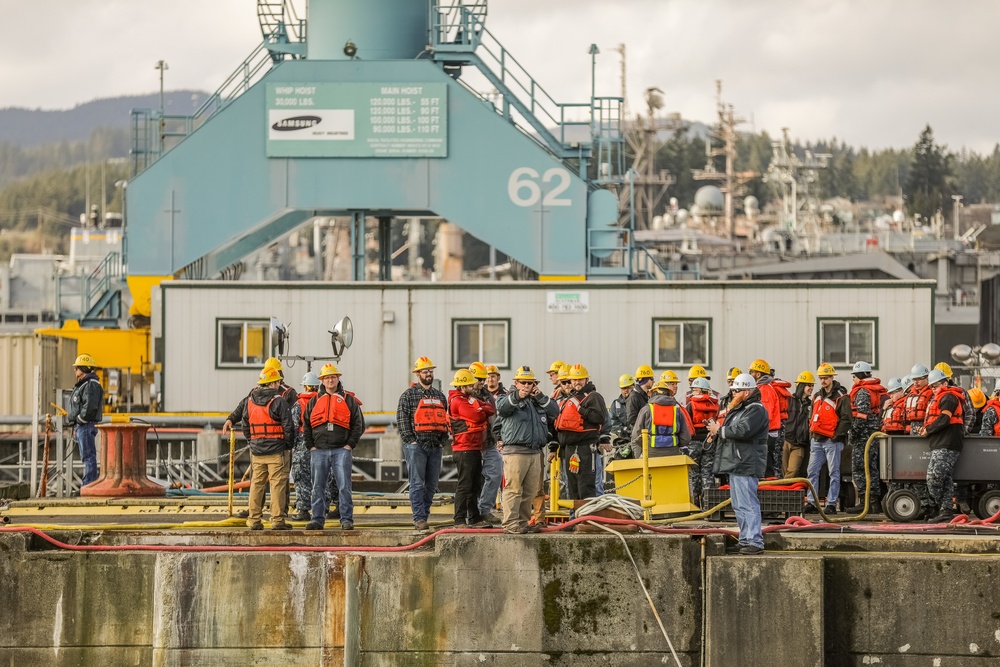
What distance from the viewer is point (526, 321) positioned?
30.1 metres

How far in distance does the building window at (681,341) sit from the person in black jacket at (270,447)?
45.9ft

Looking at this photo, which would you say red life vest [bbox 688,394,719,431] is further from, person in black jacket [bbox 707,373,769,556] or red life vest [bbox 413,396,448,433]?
person in black jacket [bbox 707,373,769,556]

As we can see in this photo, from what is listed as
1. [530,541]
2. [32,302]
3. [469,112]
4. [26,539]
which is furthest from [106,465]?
[32,302]

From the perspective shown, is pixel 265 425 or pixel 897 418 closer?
pixel 265 425

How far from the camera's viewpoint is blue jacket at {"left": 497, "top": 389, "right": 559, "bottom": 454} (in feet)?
50.4

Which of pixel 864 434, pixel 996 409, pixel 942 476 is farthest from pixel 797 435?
pixel 942 476

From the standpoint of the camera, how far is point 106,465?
2181 centimetres

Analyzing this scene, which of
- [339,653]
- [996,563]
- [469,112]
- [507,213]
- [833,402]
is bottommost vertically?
[339,653]

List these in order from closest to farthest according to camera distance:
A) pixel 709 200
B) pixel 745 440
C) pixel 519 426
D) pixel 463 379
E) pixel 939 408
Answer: pixel 745 440, pixel 519 426, pixel 463 379, pixel 939 408, pixel 709 200

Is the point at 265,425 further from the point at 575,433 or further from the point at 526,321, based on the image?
the point at 526,321

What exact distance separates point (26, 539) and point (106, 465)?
22.0ft

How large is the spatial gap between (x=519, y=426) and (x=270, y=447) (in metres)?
3.28

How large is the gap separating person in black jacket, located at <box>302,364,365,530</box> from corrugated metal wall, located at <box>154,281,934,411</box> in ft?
40.6

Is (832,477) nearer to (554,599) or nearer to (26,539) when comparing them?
(554,599)
